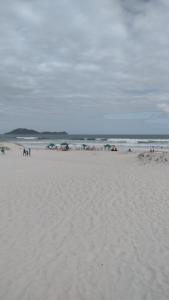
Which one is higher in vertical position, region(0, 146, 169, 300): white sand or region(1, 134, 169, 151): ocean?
region(0, 146, 169, 300): white sand

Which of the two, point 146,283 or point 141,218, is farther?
point 141,218

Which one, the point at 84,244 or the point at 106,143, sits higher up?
the point at 84,244

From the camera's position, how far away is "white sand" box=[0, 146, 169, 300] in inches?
186

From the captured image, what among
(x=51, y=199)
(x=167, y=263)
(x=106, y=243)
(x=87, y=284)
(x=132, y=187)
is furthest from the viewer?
(x=132, y=187)

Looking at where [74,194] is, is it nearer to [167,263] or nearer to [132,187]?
[132,187]

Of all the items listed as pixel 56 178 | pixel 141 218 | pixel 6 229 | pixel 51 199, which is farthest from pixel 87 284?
pixel 56 178

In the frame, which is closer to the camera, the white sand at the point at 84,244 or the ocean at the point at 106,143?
the white sand at the point at 84,244

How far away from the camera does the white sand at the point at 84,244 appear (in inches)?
186

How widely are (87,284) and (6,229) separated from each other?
3.07 m

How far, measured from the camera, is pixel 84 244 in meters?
6.40

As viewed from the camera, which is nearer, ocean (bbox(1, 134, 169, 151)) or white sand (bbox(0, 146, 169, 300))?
white sand (bbox(0, 146, 169, 300))

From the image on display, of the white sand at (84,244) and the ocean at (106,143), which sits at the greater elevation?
the white sand at (84,244)

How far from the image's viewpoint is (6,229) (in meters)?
7.27

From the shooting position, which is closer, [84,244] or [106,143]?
[84,244]
